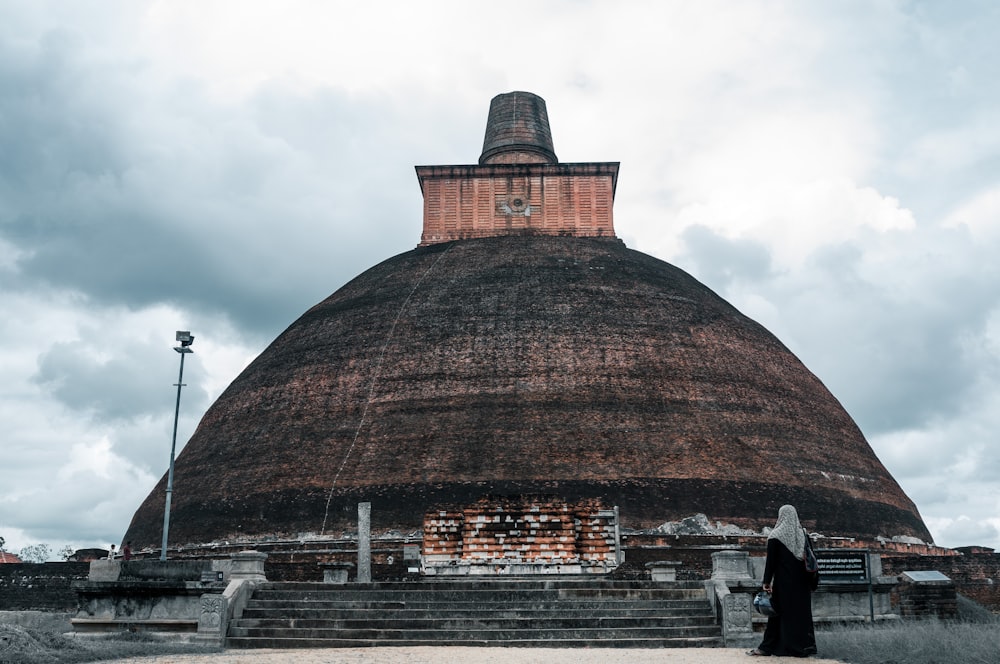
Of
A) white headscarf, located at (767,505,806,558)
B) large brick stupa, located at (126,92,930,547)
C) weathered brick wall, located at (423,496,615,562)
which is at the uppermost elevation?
large brick stupa, located at (126,92,930,547)

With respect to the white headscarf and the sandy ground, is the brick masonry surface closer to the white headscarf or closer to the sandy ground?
the sandy ground

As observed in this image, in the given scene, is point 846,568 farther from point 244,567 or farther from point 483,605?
point 244,567

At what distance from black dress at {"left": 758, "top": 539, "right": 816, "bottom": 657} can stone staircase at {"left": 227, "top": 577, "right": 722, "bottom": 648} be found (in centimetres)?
240

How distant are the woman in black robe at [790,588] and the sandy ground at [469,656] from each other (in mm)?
149

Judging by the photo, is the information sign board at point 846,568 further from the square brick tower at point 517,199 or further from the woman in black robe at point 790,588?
the square brick tower at point 517,199

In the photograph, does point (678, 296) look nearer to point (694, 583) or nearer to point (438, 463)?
point (438, 463)

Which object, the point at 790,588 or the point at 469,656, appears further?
the point at 469,656

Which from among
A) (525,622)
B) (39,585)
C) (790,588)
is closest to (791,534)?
(790,588)

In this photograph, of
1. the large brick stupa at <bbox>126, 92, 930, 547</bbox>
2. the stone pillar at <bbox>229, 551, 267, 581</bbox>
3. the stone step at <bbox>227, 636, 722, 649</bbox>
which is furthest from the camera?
the large brick stupa at <bbox>126, 92, 930, 547</bbox>

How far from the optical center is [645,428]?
20.7 m

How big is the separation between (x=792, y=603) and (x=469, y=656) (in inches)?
123

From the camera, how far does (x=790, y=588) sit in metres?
8.87

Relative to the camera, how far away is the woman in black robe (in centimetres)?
888

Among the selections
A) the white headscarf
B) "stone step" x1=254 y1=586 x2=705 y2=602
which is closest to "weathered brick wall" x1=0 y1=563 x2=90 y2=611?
"stone step" x1=254 y1=586 x2=705 y2=602
